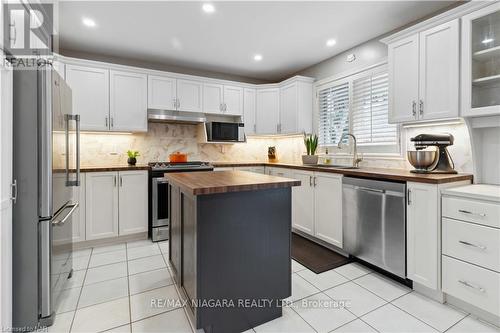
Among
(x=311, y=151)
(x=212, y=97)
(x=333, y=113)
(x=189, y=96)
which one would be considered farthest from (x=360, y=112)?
(x=189, y=96)

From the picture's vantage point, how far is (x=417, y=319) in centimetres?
183

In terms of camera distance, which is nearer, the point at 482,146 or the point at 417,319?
the point at 417,319

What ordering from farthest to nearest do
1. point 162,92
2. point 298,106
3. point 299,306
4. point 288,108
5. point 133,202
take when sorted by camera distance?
point 288,108 < point 298,106 < point 162,92 < point 133,202 < point 299,306

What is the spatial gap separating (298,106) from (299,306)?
3.01 metres

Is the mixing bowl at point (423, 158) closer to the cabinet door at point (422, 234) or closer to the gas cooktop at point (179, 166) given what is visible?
the cabinet door at point (422, 234)

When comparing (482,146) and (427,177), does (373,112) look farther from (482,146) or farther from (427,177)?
(427,177)

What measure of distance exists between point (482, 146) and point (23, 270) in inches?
144

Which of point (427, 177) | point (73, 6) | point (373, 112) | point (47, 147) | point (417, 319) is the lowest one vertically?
point (417, 319)

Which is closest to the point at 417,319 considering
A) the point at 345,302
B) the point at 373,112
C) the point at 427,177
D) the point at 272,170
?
the point at 345,302

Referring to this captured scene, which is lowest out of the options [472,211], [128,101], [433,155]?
[472,211]

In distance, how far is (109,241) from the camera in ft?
10.9

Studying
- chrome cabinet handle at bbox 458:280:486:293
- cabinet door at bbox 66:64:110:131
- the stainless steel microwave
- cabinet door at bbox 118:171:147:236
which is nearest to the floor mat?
chrome cabinet handle at bbox 458:280:486:293

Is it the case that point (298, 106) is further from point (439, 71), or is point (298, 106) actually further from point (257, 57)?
point (439, 71)

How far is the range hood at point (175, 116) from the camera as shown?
376cm
